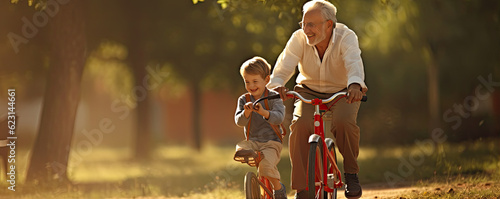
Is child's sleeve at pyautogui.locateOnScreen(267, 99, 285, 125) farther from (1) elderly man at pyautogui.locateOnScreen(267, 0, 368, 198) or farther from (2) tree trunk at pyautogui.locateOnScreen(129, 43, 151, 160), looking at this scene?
(2) tree trunk at pyautogui.locateOnScreen(129, 43, 151, 160)

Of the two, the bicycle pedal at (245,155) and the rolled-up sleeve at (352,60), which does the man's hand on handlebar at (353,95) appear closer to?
the rolled-up sleeve at (352,60)

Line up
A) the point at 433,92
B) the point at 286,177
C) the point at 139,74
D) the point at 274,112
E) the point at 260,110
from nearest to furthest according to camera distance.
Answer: the point at 260,110
the point at 274,112
the point at 286,177
the point at 139,74
the point at 433,92

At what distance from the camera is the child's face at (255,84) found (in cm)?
675

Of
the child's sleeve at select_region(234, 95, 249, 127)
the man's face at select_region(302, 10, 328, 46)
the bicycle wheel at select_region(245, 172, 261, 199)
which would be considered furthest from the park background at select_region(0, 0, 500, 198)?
the man's face at select_region(302, 10, 328, 46)

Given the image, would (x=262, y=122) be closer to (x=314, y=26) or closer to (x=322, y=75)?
(x=322, y=75)

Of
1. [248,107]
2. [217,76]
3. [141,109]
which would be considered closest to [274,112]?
[248,107]

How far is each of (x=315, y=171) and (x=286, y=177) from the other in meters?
6.91

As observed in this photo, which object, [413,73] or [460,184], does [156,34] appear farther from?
[460,184]

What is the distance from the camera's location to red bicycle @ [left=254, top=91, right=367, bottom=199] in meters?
6.10

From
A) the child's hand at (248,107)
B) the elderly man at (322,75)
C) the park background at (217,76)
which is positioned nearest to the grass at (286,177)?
the park background at (217,76)

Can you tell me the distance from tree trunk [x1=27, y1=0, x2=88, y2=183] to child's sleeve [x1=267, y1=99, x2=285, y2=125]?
7.54 meters

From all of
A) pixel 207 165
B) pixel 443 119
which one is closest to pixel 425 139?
pixel 443 119

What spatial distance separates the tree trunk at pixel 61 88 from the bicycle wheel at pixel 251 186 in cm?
769

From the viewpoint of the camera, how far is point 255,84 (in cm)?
679
